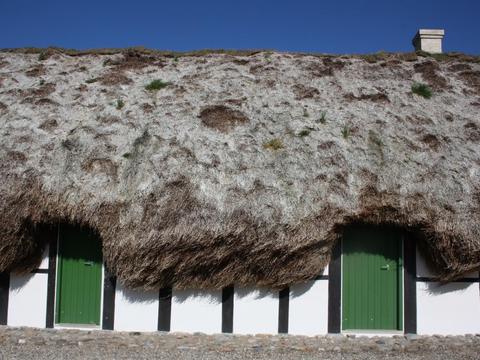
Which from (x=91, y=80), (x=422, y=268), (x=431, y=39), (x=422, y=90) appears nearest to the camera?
(x=422, y=268)

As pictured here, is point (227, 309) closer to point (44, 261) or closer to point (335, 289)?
point (335, 289)

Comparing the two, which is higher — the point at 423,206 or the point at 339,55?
the point at 339,55

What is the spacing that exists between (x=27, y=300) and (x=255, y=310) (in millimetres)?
4251

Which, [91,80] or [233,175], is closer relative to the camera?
[233,175]

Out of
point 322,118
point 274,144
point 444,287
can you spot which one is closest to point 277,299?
point 274,144

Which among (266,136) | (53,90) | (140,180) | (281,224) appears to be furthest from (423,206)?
(53,90)

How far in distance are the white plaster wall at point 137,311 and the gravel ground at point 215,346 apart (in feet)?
0.66

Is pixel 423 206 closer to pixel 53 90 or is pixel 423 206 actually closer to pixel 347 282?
pixel 347 282

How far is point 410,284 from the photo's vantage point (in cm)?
823

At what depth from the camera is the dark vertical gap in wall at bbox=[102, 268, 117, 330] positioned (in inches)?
323

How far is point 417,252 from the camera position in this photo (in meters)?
8.26

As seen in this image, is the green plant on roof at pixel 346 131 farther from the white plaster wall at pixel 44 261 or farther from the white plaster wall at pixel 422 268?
the white plaster wall at pixel 44 261

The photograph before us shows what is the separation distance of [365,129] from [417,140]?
997mm

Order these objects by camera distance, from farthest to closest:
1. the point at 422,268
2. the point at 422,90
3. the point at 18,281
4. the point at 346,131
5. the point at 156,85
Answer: the point at 156,85 → the point at 422,90 → the point at 346,131 → the point at 18,281 → the point at 422,268
